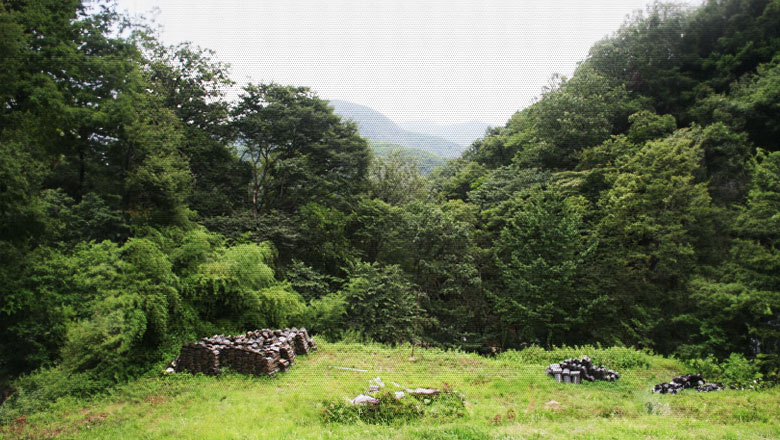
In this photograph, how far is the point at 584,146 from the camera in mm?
9688

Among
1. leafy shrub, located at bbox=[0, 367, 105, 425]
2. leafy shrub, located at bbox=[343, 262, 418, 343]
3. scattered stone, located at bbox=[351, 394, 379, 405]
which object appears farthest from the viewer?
leafy shrub, located at bbox=[343, 262, 418, 343]

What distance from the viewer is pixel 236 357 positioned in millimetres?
4719

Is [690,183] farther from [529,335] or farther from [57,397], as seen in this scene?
[57,397]

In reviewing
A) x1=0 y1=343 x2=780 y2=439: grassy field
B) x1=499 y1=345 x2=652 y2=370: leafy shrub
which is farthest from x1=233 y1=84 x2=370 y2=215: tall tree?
x1=499 y1=345 x2=652 y2=370: leafy shrub

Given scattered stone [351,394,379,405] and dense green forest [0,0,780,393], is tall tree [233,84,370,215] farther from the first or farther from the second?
scattered stone [351,394,379,405]

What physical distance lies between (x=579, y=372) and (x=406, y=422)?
2914 millimetres

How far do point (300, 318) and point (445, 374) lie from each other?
3267 millimetres

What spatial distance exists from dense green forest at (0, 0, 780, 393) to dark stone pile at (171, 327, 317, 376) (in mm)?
699

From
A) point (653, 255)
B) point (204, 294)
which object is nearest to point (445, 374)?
point (204, 294)

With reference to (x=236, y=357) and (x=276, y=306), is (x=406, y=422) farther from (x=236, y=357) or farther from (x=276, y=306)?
(x=276, y=306)

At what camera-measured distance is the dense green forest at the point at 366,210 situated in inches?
195

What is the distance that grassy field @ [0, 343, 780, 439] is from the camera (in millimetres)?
3191

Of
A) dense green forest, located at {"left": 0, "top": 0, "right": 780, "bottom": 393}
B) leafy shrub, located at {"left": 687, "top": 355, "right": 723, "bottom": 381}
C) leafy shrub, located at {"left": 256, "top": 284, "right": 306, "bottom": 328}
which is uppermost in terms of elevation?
dense green forest, located at {"left": 0, "top": 0, "right": 780, "bottom": 393}

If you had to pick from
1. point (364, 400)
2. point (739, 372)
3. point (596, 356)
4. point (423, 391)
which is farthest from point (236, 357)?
point (739, 372)
